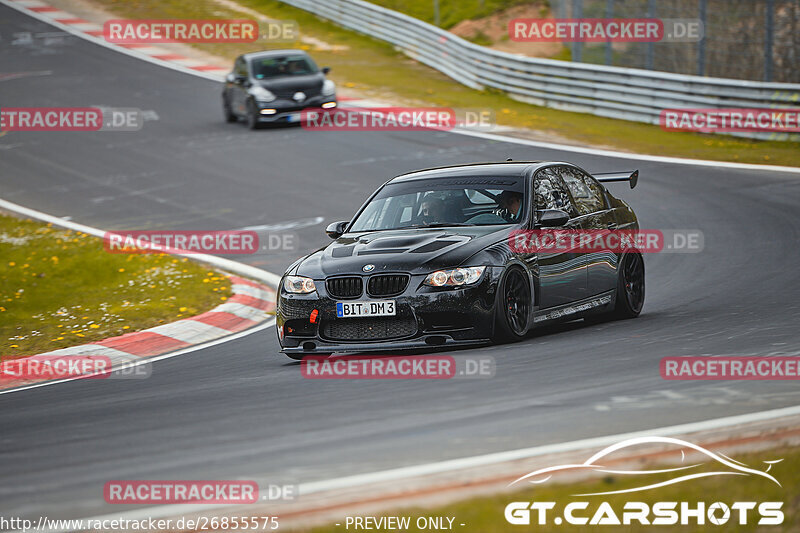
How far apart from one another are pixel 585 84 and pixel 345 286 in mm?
18398

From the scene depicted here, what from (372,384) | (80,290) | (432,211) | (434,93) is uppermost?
(432,211)

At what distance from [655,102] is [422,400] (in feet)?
61.0

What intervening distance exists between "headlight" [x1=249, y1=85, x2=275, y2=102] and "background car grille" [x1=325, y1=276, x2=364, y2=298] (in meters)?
16.9

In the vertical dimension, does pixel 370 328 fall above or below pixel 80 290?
above

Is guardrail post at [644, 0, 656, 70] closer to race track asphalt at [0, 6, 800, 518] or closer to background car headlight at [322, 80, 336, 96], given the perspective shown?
race track asphalt at [0, 6, 800, 518]

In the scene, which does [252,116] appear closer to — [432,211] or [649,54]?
[649,54]

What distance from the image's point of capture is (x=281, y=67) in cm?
2612

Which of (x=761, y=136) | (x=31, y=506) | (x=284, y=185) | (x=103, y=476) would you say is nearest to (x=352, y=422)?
(x=103, y=476)

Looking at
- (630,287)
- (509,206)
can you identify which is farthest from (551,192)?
(630,287)

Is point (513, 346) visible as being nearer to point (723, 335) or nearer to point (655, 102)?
point (723, 335)

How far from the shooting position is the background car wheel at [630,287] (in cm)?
1066

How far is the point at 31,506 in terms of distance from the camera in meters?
5.31

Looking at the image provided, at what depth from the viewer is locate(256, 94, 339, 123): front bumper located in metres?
25.3

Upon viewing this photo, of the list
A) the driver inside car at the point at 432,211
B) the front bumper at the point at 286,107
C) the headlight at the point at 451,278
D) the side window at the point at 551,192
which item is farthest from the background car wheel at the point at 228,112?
the headlight at the point at 451,278
